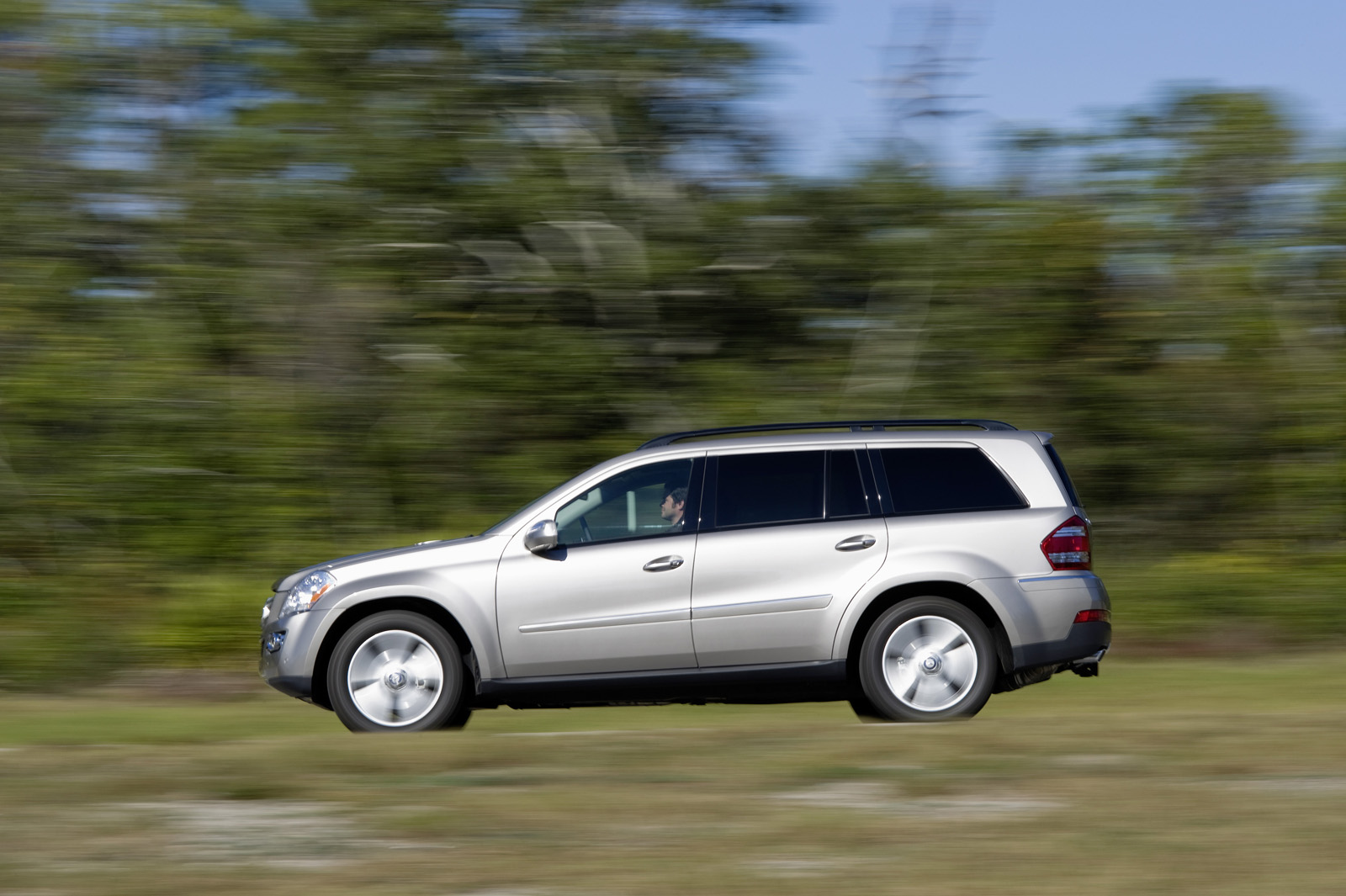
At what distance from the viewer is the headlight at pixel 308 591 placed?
324 inches

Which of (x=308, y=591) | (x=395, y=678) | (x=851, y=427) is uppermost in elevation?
(x=851, y=427)

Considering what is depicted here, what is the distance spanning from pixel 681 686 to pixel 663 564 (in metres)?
0.66

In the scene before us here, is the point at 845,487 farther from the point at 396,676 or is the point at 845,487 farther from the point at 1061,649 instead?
the point at 396,676

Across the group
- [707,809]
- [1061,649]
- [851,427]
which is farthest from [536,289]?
[707,809]

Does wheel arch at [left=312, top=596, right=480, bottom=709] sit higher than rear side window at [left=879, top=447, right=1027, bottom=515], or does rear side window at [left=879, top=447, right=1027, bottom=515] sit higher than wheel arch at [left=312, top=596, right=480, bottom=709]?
rear side window at [left=879, top=447, right=1027, bottom=515]

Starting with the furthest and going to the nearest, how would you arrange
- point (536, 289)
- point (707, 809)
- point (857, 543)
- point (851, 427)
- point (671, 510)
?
1. point (536, 289)
2. point (851, 427)
3. point (671, 510)
4. point (857, 543)
5. point (707, 809)

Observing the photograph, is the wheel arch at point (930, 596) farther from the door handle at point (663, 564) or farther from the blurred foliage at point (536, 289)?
the blurred foliage at point (536, 289)

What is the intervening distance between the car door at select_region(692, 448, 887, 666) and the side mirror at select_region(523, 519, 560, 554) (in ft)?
2.56

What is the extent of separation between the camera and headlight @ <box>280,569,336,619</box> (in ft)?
27.0

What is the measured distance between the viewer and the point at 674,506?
8.22 meters

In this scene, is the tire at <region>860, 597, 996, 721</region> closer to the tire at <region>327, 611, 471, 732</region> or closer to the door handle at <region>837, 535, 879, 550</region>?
the door handle at <region>837, 535, 879, 550</region>

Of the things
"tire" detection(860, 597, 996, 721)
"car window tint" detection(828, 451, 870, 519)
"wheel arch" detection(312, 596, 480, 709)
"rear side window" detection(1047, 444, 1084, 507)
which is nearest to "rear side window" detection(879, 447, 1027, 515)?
"car window tint" detection(828, 451, 870, 519)

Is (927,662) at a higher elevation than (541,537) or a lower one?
lower

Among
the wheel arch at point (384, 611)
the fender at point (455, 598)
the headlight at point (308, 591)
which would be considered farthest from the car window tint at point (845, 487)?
the headlight at point (308, 591)
